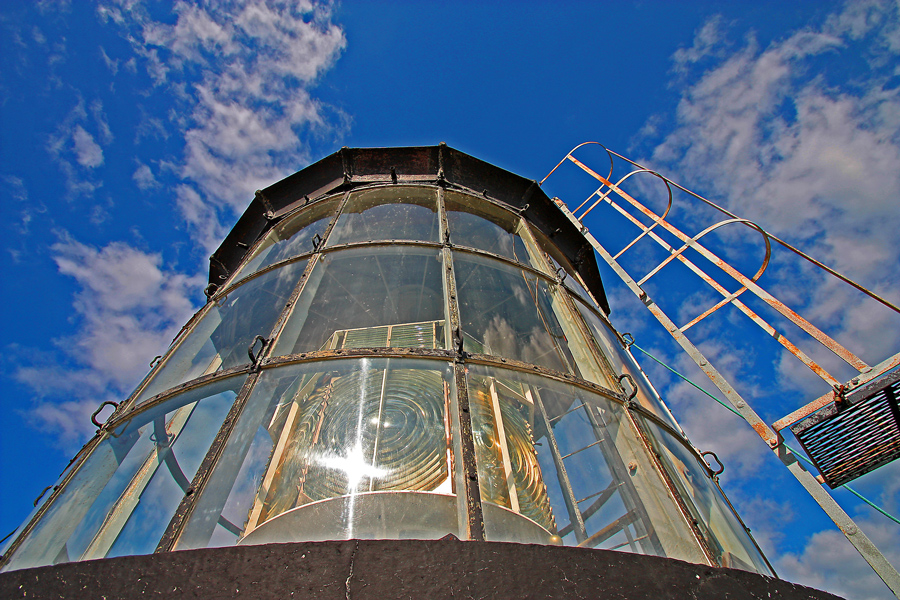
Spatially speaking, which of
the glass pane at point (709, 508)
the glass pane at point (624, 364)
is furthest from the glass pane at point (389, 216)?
the glass pane at point (709, 508)

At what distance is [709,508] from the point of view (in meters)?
2.34

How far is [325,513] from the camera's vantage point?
1.67 meters

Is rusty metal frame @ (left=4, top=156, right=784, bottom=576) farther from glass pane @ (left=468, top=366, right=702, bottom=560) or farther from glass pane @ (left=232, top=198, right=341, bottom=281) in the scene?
glass pane @ (left=232, top=198, right=341, bottom=281)

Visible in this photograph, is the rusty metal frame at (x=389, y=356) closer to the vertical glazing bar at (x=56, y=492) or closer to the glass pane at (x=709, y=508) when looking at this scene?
the vertical glazing bar at (x=56, y=492)

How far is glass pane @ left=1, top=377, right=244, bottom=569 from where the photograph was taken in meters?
1.82

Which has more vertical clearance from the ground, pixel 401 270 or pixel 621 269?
pixel 621 269

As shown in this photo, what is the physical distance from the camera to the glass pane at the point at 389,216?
12.0 feet

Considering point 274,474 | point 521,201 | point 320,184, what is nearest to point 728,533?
point 274,474

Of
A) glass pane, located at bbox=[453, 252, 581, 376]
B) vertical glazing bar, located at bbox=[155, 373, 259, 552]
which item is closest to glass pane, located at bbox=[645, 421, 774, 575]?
glass pane, located at bbox=[453, 252, 581, 376]

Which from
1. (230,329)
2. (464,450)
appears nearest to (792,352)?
(464,450)

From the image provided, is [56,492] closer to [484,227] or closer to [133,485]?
[133,485]

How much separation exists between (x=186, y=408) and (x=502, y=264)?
220 centimetres

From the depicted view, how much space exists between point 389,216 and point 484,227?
0.85 meters

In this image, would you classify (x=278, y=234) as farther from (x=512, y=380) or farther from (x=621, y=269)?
(x=621, y=269)
